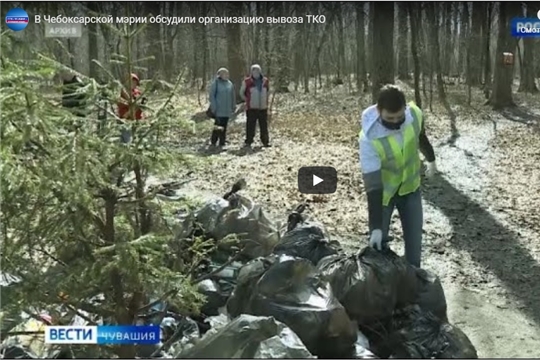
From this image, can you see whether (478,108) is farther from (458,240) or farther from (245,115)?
(458,240)

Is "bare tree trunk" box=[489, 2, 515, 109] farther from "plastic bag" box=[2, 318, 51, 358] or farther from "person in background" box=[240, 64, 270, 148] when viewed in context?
"plastic bag" box=[2, 318, 51, 358]

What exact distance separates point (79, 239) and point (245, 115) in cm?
405

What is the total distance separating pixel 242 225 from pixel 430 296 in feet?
3.40

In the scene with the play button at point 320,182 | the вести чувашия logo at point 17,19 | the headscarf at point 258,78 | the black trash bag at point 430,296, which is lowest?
the black trash bag at point 430,296

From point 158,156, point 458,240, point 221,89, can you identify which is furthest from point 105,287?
point 221,89

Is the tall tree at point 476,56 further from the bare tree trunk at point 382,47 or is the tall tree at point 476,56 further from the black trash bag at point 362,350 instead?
the black trash bag at point 362,350

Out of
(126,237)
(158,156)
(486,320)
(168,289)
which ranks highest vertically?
(158,156)

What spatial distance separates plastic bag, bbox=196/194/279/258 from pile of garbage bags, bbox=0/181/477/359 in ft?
0.76

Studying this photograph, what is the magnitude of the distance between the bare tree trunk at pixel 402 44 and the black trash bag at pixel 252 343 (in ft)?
10.7

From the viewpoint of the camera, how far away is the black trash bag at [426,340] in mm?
2484

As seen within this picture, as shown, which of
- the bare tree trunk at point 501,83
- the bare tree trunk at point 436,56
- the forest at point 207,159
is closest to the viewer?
the forest at point 207,159

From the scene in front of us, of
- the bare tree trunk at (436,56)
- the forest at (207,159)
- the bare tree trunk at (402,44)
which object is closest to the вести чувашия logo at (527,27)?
the forest at (207,159)

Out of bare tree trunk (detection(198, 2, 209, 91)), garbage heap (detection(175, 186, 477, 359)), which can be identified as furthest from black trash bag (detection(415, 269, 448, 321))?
bare tree trunk (detection(198, 2, 209, 91))

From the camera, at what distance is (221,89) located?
5.77 metres
